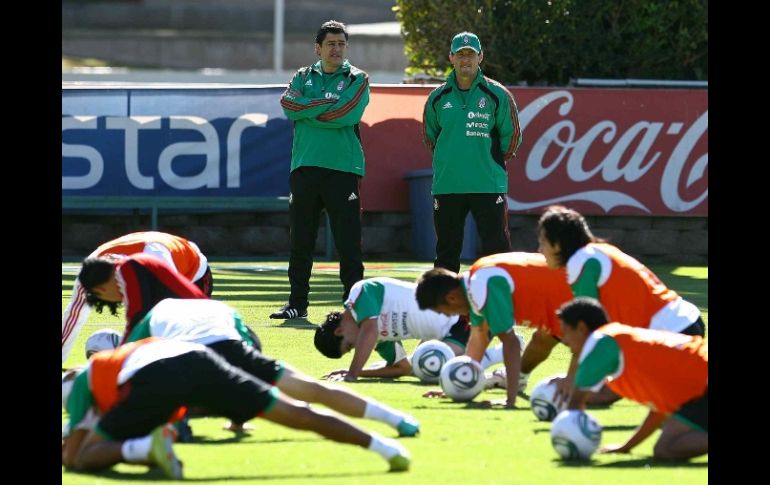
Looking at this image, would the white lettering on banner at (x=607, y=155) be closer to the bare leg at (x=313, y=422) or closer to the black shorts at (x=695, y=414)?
the black shorts at (x=695, y=414)

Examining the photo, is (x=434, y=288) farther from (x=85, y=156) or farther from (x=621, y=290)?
(x=85, y=156)

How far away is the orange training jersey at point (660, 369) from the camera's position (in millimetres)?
7609

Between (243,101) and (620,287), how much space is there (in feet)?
41.3

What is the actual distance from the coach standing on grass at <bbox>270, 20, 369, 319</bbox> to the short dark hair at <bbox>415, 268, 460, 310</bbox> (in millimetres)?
4140

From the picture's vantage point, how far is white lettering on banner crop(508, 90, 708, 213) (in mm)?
21234

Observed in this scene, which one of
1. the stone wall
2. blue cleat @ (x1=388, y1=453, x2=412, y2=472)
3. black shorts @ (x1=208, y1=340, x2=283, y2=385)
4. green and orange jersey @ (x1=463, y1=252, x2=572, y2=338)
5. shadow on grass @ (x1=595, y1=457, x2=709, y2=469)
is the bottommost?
the stone wall

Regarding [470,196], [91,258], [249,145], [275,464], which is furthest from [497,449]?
[249,145]

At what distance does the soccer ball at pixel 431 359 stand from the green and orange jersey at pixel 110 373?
322 centimetres

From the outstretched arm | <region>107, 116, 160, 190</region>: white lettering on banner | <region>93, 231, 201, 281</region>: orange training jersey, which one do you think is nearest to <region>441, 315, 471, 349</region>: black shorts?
the outstretched arm

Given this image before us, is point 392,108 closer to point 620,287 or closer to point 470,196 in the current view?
point 470,196

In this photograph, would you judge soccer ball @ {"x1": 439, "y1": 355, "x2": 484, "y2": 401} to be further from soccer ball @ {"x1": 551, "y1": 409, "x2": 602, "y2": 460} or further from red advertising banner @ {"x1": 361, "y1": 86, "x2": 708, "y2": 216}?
red advertising banner @ {"x1": 361, "y1": 86, "x2": 708, "y2": 216}

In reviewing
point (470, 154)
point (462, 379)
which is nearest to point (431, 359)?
point (462, 379)

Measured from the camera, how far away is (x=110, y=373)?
7.41 m

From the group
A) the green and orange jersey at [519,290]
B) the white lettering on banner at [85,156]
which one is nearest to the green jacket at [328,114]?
the green and orange jersey at [519,290]
